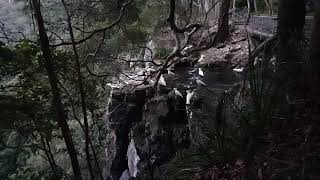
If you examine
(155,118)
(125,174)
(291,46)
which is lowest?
(125,174)

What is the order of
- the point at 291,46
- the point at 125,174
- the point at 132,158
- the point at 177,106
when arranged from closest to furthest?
the point at 291,46 < the point at 177,106 < the point at 132,158 < the point at 125,174

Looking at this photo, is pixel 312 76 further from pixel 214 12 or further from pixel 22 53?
pixel 214 12

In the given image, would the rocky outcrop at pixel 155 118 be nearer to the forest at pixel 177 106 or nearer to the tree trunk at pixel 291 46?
the forest at pixel 177 106

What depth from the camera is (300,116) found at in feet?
8.80

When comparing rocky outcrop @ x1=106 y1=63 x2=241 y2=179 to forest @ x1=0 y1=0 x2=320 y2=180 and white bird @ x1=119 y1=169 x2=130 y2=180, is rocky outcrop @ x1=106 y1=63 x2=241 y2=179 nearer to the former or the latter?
forest @ x1=0 y1=0 x2=320 y2=180

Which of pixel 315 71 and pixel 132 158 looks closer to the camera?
pixel 315 71

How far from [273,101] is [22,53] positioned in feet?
11.9

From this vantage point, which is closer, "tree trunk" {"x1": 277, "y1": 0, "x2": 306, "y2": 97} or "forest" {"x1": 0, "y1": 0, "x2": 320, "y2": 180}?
"forest" {"x1": 0, "y1": 0, "x2": 320, "y2": 180}

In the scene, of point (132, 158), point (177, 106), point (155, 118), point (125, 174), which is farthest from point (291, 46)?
point (125, 174)

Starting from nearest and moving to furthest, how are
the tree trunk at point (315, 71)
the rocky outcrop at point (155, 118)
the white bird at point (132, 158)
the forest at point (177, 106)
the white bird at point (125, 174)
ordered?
the forest at point (177, 106)
the tree trunk at point (315, 71)
the rocky outcrop at point (155, 118)
the white bird at point (132, 158)
the white bird at point (125, 174)

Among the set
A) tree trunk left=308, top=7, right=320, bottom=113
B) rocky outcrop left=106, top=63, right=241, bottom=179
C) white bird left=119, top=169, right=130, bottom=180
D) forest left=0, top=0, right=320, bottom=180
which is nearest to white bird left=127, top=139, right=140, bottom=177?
forest left=0, top=0, right=320, bottom=180

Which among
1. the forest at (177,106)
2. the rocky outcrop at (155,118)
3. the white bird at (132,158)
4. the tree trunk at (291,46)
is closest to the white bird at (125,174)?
the forest at (177,106)

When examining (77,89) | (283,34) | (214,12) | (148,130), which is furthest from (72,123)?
(283,34)

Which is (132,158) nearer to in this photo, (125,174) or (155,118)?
(125,174)
